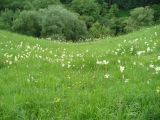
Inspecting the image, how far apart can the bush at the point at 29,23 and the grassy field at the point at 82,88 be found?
5675 centimetres

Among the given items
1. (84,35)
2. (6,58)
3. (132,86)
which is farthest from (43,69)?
(84,35)

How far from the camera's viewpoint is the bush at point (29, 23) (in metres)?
67.8

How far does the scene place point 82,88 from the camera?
29.2 ft

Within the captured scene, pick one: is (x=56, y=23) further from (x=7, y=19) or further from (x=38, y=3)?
(x=38, y=3)

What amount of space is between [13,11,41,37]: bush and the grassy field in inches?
2234

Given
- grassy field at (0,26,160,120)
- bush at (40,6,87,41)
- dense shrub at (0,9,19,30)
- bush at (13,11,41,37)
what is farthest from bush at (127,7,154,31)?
grassy field at (0,26,160,120)

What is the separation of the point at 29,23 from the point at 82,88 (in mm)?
60518

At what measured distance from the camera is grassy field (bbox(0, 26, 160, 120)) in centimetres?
748

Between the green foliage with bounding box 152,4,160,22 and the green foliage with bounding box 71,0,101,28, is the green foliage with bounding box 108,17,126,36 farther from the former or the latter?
the green foliage with bounding box 152,4,160,22

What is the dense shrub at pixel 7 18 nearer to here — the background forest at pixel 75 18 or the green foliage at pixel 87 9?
the background forest at pixel 75 18

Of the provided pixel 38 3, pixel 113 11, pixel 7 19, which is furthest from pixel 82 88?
pixel 113 11

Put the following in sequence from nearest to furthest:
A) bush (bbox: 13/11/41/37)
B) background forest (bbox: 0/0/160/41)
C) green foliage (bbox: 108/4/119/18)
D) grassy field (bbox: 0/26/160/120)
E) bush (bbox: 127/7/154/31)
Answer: grassy field (bbox: 0/26/160/120) → background forest (bbox: 0/0/160/41) → bush (bbox: 13/11/41/37) → bush (bbox: 127/7/154/31) → green foliage (bbox: 108/4/119/18)

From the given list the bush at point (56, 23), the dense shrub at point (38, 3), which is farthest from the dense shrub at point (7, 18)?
the bush at point (56, 23)

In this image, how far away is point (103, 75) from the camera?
376 inches
